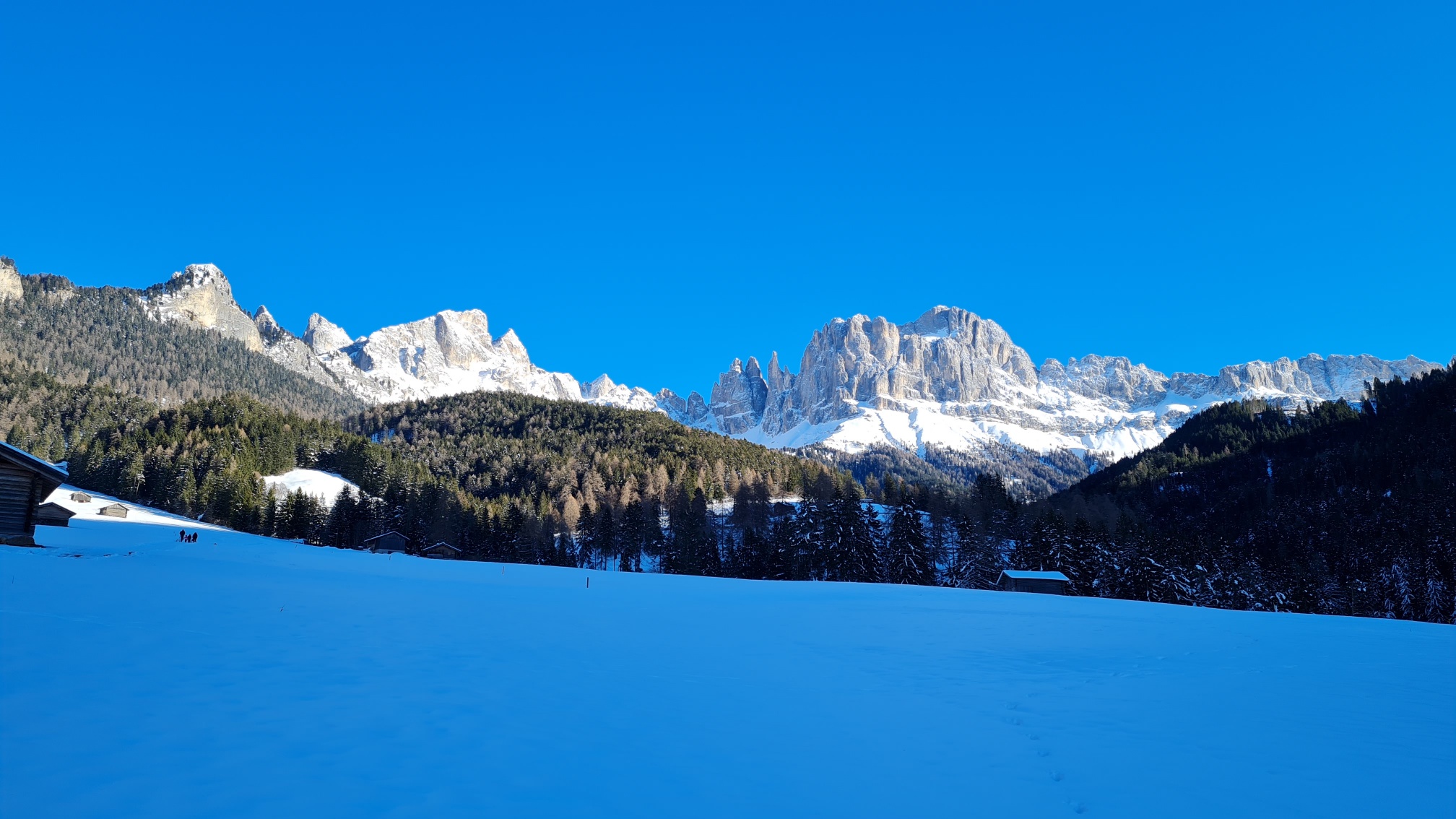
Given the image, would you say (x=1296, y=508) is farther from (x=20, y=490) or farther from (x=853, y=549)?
(x=20, y=490)

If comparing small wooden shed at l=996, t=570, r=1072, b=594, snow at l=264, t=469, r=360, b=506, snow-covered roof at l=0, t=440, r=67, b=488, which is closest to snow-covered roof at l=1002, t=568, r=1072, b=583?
small wooden shed at l=996, t=570, r=1072, b=594

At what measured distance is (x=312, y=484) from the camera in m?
109

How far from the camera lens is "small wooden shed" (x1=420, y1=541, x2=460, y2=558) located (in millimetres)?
76812

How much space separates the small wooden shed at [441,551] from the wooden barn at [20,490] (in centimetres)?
5252

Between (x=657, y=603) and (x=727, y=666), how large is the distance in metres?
12.3

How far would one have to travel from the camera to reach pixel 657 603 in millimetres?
23422

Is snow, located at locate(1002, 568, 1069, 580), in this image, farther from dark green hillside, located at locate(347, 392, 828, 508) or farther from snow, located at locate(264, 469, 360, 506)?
snow, located at locate(264, 469, 360, 506)

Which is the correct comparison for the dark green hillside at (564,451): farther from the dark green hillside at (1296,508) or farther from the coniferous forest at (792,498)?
the dark green hillside at (1296,508)

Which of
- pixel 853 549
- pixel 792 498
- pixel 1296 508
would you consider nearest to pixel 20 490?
pixel 853 549

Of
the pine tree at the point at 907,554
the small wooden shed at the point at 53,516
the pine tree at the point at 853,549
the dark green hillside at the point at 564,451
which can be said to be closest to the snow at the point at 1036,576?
the pine tree at the point at 907,554

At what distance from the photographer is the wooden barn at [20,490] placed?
24031 mm

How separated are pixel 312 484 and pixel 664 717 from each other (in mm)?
120505

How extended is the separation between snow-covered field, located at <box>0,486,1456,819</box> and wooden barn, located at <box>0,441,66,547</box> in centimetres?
995

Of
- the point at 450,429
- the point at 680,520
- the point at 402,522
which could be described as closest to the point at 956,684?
the point at 680,520
